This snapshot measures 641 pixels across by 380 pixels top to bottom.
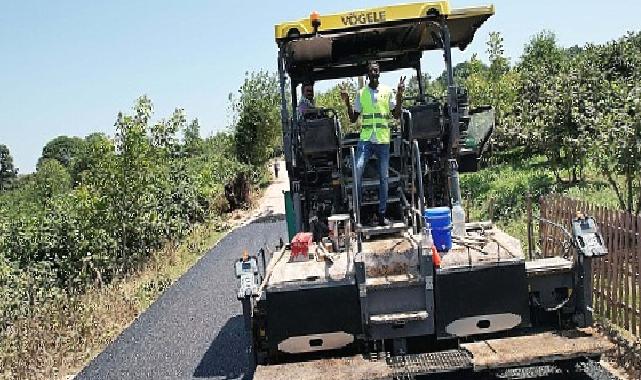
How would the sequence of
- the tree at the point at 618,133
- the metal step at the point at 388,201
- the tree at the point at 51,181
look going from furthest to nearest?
1. the tree at the point at 51,181
2. the tree at the point at 618,133
3. the metal step at the point at 388,201

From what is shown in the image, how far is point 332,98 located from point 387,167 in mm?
23739

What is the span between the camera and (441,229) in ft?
17.5

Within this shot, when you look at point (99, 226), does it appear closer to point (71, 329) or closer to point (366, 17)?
point (71, 329)

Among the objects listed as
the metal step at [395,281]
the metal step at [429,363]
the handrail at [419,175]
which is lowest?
the metal step at [429,363]

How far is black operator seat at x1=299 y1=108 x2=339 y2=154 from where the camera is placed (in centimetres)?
645

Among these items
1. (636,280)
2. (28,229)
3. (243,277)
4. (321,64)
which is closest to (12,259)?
(28,229)

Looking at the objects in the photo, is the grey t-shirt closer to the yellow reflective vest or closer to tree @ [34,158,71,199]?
the yellow reflective vest

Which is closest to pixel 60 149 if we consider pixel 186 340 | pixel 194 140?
pixel 194 140

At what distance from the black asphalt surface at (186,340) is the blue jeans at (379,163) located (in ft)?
7.31

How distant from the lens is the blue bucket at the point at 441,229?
532cm

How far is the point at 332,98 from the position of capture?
29719mm

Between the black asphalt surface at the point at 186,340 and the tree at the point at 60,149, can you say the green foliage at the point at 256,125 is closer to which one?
the black asphalt surface at the point at 186,340

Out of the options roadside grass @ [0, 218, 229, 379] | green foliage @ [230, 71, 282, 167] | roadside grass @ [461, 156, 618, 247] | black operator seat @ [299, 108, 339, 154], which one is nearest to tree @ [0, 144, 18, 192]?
green foliage @ [230, 71, 282, 167]

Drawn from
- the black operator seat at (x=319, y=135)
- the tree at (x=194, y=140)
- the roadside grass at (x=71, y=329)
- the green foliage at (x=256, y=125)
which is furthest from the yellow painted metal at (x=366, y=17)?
the tree at (x=194, y=140)
